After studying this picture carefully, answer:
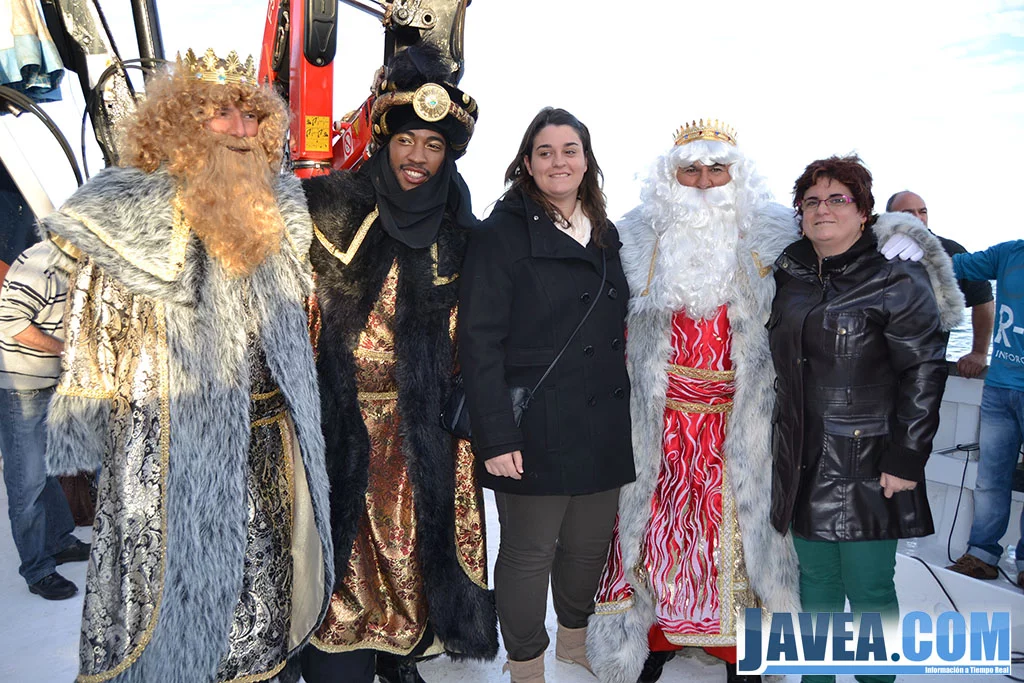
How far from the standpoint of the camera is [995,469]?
3.69 meters

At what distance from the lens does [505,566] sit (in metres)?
2.56

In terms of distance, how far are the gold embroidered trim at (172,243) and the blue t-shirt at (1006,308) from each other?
13.4 feet

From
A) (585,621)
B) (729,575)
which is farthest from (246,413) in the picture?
(729,575)

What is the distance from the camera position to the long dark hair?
2.61 m

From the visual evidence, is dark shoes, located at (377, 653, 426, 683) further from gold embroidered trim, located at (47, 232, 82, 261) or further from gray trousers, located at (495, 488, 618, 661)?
gold embroidered trim, located at (47, 232, 82, 261)

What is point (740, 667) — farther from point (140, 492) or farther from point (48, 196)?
point (48, 196)

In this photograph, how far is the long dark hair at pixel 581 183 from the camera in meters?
2.61

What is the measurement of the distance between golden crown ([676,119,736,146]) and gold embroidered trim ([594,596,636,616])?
2.02 m

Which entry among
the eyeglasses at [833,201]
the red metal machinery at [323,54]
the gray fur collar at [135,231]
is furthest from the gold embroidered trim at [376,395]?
the red metal machinery at [323,54]

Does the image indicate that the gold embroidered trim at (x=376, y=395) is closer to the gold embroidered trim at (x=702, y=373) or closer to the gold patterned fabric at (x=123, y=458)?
the gold patterned fabric at (x=123, y=458)

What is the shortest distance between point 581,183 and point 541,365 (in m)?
0.81

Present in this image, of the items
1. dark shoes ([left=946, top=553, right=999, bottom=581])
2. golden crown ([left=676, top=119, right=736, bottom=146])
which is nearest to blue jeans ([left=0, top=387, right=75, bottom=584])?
golden crown ([left=676, top=119, right=736, bottom=146])

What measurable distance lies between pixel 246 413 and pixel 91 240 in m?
0.68

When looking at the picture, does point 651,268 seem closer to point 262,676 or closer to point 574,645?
point 574,645
